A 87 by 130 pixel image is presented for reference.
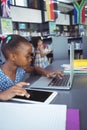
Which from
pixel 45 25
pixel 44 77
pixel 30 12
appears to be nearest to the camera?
pixel 44 77

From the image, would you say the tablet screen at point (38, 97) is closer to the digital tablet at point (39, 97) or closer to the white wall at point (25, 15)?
the digital tablet at point (39, 97)

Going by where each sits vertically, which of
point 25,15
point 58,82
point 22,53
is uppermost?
point 25,15

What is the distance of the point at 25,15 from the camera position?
7.42m

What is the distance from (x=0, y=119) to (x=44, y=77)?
685 millimetres

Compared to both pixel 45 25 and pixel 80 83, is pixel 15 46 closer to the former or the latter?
pixel 80 83

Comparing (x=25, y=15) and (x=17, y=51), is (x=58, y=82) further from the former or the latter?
(x=25, y=15)

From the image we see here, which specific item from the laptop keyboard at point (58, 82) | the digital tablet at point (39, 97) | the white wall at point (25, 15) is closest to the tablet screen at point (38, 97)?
the digital tablet at point (39, 97)

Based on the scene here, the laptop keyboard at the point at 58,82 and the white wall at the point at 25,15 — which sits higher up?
the white wall at the point at 25,15

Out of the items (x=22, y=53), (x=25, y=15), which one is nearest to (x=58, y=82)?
(x=22, y=53)

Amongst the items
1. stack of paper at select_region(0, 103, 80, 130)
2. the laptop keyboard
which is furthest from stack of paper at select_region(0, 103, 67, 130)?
the laptop keyboard

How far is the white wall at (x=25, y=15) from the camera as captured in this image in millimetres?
6902

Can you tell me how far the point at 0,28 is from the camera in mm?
4730

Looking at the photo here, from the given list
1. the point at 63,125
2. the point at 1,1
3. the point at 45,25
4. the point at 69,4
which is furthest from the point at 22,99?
the point at 69,4

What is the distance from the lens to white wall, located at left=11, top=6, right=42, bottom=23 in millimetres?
6902
